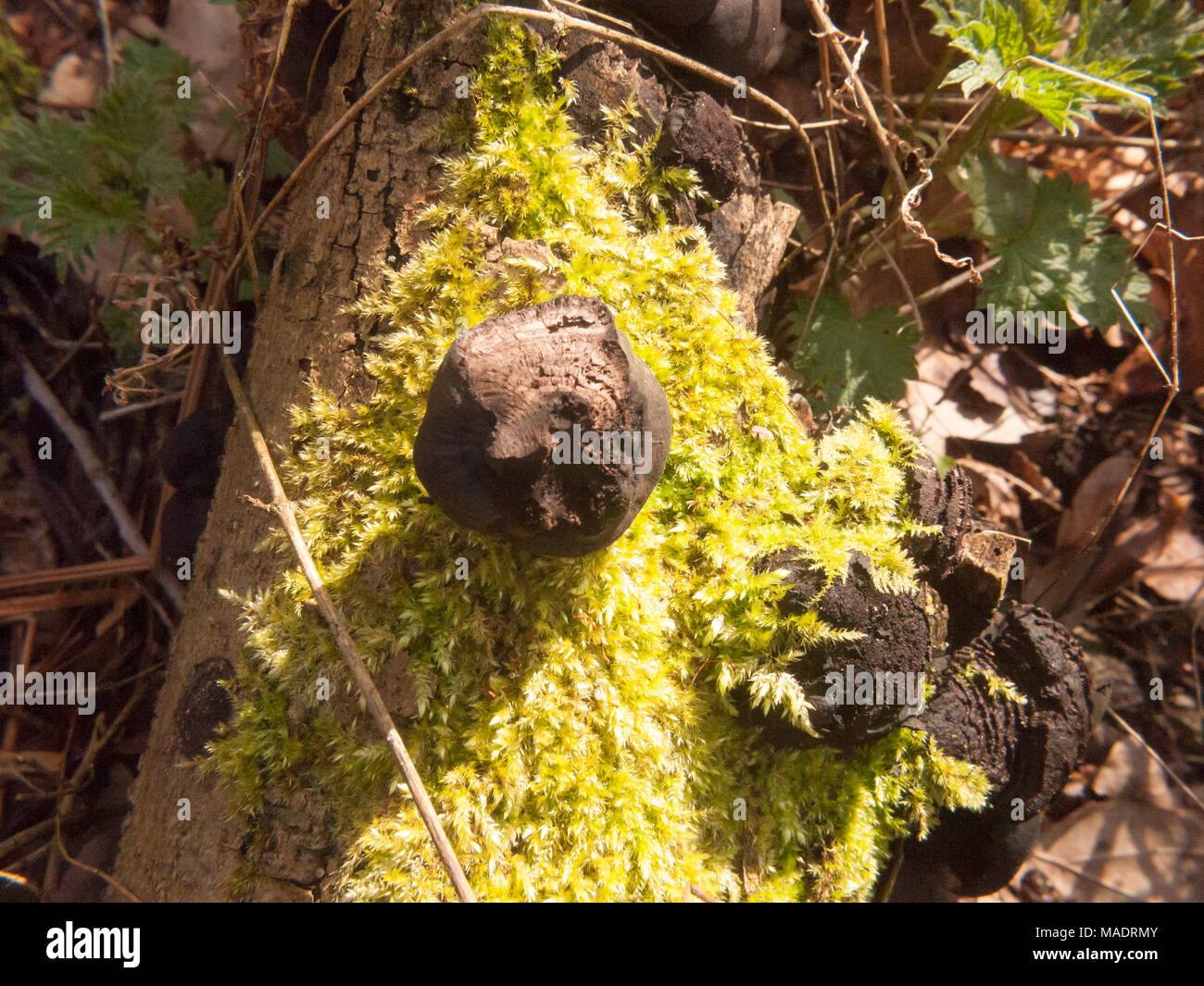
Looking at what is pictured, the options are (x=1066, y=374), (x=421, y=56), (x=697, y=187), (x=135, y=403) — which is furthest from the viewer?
(x=1066, y=374)

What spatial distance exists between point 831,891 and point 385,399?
6.26 feet

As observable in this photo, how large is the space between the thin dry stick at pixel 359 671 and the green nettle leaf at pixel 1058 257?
8.53 feet

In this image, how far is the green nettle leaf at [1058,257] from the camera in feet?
9.15

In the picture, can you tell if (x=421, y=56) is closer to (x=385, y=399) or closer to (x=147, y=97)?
(x=385, y=399)

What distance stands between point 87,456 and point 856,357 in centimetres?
319

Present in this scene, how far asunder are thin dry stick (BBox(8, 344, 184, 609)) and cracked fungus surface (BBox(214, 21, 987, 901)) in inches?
55.6

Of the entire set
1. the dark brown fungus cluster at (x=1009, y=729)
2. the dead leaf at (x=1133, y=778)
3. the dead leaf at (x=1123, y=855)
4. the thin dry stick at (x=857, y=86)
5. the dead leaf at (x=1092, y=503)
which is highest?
the thin dry stick at (x=857, y=86)

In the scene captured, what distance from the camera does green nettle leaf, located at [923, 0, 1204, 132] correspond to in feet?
8.00

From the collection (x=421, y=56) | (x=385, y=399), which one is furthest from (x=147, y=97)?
(x=385, y=399)

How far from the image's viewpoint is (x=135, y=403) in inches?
114

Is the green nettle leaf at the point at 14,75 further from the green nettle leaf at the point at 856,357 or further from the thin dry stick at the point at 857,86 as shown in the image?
→ the green nettle leaf at the point at 856,357

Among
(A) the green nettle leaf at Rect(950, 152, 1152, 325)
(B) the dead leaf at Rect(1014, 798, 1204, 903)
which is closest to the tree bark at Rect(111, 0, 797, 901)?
(A) the green nettle leaf at Rect(950, 152, 1152, 325)

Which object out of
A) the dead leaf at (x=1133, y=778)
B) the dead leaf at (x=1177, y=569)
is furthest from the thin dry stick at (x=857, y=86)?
the dead leaf at (x=1133, y=778)

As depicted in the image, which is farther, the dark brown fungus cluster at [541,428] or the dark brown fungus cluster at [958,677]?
the dark brown fungus cluster at [958,677]
